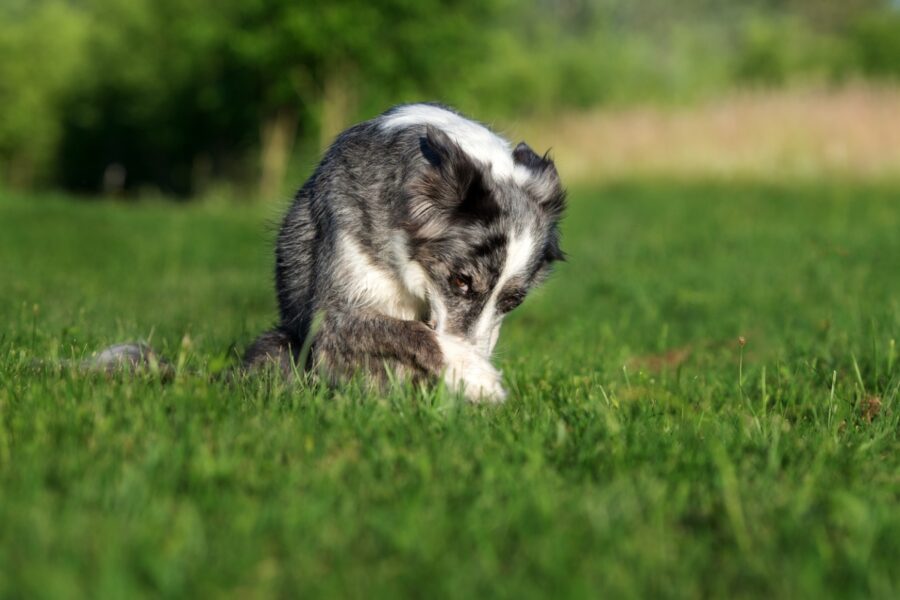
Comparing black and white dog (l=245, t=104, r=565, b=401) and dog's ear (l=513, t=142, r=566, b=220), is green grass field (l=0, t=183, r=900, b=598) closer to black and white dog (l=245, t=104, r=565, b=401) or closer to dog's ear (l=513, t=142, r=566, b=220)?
black and white dog (l=245, t=104, r=565, b=401)

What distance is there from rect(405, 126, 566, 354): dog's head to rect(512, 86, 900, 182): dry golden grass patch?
17770 mm

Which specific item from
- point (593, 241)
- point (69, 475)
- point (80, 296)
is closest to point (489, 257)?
point (69, 475)

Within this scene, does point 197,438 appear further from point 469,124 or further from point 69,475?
point 469,124

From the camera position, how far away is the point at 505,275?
17.0 ft

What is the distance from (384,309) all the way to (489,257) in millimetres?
607

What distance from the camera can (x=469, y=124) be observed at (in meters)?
5.86

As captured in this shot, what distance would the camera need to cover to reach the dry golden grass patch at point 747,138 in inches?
881

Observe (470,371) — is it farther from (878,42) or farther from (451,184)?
(878,42)

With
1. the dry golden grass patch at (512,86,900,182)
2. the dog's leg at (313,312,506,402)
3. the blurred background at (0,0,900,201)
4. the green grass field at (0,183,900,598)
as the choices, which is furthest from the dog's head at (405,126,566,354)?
the dry golden grass patch at (512,86,900,182)

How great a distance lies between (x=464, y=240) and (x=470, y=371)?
682mm

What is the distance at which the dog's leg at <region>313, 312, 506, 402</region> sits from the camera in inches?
199

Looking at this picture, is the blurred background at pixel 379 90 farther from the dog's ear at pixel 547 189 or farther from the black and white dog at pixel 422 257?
the black and white dog at pixel 422 257

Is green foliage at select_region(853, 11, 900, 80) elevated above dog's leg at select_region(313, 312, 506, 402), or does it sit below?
above

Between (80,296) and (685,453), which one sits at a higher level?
(685,453)
